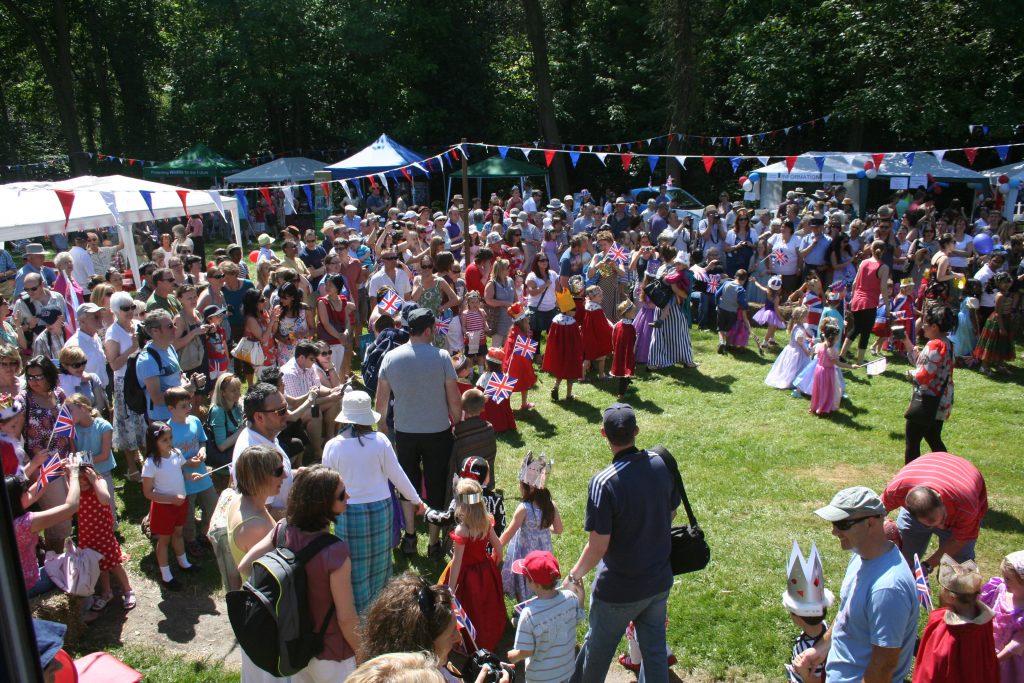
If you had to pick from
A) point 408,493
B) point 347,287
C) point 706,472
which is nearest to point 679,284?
point 706,472

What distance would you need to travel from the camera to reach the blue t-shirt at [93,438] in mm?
5473

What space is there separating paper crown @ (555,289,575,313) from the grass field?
1.01m

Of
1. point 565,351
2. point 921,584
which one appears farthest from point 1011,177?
point 921,584

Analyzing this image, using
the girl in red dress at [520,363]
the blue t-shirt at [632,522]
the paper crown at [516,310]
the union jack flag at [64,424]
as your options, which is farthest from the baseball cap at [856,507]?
the paper crown at [516,310]

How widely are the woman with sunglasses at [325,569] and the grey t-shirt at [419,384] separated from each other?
2.13 m

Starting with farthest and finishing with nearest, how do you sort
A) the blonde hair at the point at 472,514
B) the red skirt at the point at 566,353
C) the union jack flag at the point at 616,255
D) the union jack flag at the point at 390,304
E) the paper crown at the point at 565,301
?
the union jack flag at the point at 616,255 → the paper crown at the point at 565,301 → the red skirt at the point at 566,353 → the union jack flag at the point at 390,304 → the blonde hair at the point at 472,514

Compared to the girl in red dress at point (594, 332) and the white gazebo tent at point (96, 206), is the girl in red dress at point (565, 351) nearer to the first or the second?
the girl in red dress at point (594, 332)

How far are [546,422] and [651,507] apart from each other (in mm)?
4893

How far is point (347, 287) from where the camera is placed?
1012cm

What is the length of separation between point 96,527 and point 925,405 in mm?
5993

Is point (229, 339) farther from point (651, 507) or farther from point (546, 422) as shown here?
point (651, 507)

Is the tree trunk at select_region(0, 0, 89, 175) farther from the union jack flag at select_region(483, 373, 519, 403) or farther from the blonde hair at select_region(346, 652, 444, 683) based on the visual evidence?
the blonde hair at select_region(346, 652, 444, 683)

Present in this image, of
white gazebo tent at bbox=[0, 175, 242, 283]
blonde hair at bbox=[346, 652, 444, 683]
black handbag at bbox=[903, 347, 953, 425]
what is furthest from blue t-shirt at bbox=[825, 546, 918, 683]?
white gazebo tent at bbox=[0, 175, 242, 283]

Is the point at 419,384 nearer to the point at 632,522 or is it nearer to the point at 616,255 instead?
the point at 632,522
